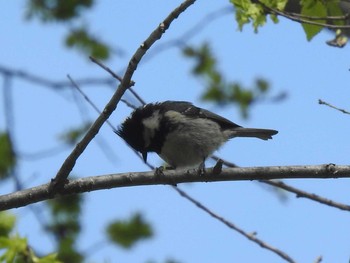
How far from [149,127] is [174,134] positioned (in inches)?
8.1

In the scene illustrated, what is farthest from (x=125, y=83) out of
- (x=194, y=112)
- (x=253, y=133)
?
(x=253, y=133)

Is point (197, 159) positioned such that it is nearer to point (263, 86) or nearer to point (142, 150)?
point (142, 150)

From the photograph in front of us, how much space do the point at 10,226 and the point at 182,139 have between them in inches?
68.3

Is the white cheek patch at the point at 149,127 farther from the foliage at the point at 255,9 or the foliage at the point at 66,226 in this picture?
the foliage at the point at 255,9

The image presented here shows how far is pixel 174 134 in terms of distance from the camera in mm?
5117

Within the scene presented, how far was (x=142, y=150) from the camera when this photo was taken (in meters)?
5.17

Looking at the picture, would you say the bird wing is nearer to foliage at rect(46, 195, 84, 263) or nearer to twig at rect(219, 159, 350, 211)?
foliage at rect(46, 195, 84, 263)

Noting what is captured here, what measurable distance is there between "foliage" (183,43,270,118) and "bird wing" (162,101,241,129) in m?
0.97

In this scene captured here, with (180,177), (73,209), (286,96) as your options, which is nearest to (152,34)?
(180,177)

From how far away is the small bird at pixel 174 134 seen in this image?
5.08 m

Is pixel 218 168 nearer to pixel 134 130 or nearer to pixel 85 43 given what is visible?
pixel 134 130

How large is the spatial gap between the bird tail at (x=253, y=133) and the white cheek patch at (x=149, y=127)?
683 mm

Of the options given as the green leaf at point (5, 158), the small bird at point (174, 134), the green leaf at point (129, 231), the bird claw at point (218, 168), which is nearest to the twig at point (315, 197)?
the bird claw at point (218, 168)

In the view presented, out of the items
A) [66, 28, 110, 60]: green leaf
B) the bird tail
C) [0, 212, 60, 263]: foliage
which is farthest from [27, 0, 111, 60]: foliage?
[0, 212, 60, 263]: foliage
